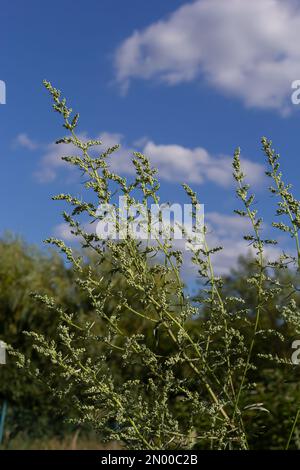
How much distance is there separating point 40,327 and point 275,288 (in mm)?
13886

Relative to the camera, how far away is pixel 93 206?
326 cm

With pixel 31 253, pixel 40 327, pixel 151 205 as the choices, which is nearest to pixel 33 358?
pixel 40 327

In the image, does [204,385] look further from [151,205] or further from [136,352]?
[151,205]

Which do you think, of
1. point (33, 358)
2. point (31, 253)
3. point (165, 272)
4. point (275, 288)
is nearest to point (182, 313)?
point (165, 272)

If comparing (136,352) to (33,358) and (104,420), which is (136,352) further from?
(33,358)

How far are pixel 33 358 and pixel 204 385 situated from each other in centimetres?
1355
